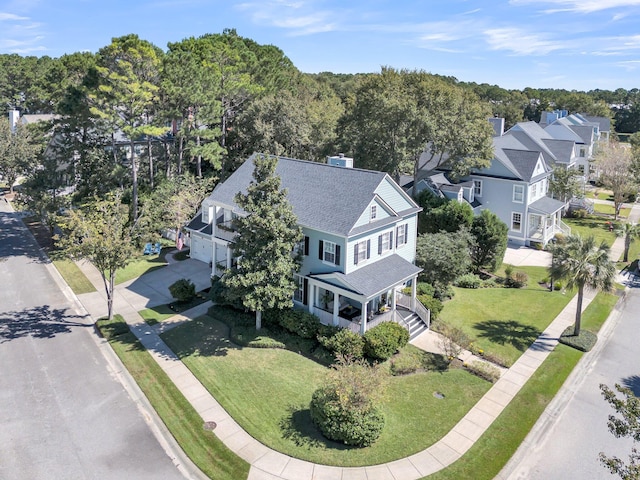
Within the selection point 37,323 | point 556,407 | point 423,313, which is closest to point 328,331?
point 423,313

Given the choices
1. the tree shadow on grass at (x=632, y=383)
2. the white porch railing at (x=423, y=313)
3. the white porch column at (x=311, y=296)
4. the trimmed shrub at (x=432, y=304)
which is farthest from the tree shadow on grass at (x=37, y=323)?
the tree shadow on grass at (x=632, y=383)

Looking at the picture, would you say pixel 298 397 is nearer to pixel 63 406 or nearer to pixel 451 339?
pixel 451 339

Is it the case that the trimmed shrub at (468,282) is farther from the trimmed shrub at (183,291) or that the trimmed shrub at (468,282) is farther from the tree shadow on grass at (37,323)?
the tree shadow on grass at (37,323)

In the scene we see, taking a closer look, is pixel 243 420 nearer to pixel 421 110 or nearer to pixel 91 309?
pixel 91 309

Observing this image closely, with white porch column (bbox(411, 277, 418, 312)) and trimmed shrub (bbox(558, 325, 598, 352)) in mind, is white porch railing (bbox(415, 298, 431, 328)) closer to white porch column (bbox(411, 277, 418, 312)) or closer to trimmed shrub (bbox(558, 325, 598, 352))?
white porch column (bbox(411, 277, 418, 312))

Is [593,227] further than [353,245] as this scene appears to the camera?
Yes
